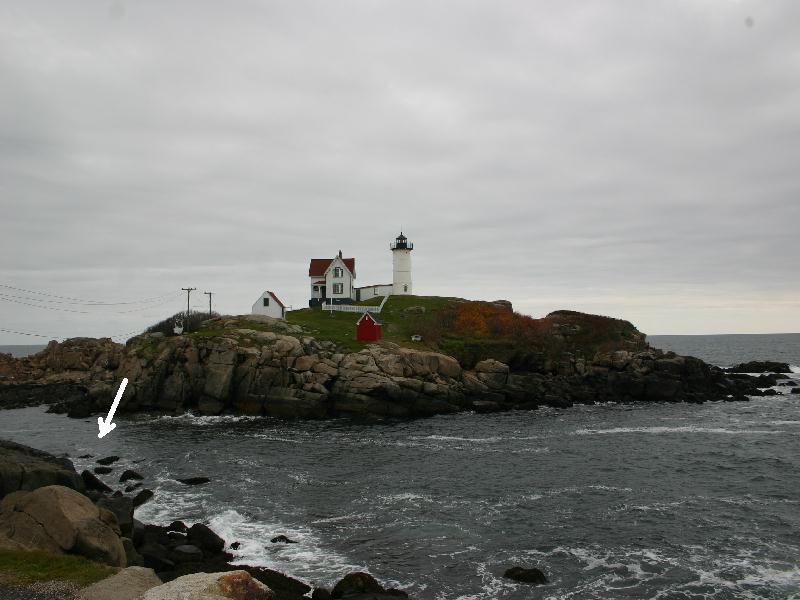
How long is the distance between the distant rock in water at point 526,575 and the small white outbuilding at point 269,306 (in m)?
58.6

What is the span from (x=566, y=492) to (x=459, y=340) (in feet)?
135

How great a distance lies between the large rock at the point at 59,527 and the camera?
17797 millimetres

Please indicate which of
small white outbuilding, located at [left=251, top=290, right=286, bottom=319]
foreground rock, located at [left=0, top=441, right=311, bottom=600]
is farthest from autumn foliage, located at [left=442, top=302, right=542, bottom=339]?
foreground rock, located at [left=0, top=441, right=311, bottom=600]

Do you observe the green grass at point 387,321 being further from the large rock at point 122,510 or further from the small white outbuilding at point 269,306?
the large rock at point 122,510

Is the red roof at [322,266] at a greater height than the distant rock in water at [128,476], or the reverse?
the red roof at [322,266]

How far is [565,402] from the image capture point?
61094mm

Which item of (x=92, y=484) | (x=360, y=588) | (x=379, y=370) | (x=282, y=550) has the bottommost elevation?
(x=282, y=550)

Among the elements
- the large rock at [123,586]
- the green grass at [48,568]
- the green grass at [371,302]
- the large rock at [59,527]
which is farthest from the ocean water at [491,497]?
the green grass at [371,302]

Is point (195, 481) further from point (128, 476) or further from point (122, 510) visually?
point (122, 510)

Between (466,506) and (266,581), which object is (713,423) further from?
(266,581)

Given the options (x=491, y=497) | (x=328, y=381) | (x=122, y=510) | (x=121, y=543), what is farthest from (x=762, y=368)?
(x=121, y=543)

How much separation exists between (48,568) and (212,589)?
5889 millimetres

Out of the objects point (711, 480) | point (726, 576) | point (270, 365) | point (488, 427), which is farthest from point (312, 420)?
point (726, 576)

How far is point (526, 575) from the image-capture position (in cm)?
2052
